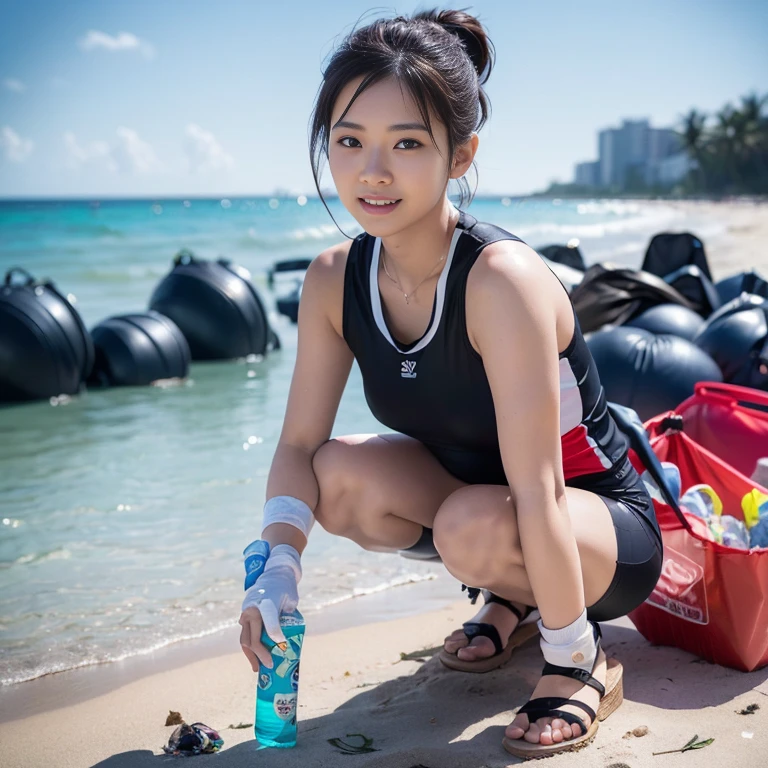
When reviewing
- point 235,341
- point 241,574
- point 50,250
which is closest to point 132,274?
point 50,250

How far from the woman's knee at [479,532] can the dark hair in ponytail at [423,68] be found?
2.70ft

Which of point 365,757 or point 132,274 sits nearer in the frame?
point 365,757

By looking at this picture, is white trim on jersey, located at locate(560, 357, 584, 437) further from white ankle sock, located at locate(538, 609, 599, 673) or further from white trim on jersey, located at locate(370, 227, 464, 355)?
white ankle sock, located at locate(538, 609, 599, 673)

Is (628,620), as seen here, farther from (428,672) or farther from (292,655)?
(292,655)

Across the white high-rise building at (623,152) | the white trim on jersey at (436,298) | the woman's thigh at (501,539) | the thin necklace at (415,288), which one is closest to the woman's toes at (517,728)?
the woman's thigh at (501,539)

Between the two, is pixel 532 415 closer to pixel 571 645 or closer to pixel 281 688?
pixel 571 645

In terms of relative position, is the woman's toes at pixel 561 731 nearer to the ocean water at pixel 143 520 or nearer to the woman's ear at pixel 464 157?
the woman's ear at pixel 464 157

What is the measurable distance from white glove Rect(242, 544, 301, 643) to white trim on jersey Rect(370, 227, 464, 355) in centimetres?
56

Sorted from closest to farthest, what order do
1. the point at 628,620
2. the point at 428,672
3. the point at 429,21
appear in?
the point at 429,21
the point at 428,672
the point at 628,620

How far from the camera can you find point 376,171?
6.55 ft

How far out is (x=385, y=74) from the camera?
1.99 metres

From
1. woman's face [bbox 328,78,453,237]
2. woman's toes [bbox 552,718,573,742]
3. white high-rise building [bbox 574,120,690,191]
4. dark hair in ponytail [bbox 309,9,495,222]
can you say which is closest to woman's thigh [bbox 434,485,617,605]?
woman's toes [bbox 552,718,573,742]

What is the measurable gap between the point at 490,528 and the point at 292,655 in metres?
0.52

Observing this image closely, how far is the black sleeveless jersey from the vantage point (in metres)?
2.06
